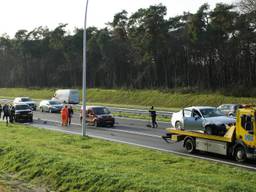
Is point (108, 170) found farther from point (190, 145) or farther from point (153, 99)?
point (153, 99)

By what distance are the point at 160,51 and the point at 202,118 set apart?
5642 cm

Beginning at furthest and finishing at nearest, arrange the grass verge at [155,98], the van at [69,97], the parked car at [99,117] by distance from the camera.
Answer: the van at [69,97], the grass verge at [155,98], the parked car at [99,117]

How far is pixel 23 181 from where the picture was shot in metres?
17.1

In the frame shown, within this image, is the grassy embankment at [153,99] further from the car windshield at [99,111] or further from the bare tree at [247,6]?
the bare tree at [247,6]

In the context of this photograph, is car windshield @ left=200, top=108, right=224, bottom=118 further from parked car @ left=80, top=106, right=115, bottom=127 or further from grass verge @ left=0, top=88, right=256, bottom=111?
grass verge @ left=0, top=88, right=256, bottom=111

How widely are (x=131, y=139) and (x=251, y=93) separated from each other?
35.6 metres

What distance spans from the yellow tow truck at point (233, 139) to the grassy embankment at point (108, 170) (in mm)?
1485

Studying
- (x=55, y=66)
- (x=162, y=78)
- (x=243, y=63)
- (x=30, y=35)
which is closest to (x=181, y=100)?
(x=243, y=63)

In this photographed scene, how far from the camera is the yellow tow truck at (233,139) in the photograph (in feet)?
59.9

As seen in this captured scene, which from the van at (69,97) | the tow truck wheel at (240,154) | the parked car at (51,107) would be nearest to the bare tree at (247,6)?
the van at (69,97)

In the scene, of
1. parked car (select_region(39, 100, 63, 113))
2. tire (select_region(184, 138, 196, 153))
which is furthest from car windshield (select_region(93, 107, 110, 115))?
parked car (select_region(39, 100, 63, 113))

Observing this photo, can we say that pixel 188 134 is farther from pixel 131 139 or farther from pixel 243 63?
pixel 243 63

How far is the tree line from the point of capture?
226 feet

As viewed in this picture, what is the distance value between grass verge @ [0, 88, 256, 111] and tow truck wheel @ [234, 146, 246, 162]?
37.2 metres
